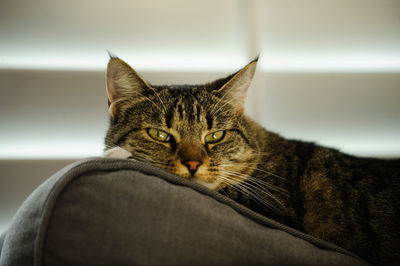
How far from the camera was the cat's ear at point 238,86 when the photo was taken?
3.50 ft

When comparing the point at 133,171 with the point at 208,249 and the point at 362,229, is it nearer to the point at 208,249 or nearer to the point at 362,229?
the point at 208,249

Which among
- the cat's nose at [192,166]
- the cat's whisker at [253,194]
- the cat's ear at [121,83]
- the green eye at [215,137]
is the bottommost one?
the cat's whisker at [253,194]

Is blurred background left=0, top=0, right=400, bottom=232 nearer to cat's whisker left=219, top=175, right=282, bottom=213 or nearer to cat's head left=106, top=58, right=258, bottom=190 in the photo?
cat's head left=106, top=58, right=258, bottom=190

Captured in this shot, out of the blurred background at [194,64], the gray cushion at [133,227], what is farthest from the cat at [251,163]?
the blurred background at [194,64]

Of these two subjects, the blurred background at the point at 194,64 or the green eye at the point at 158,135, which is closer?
the green eye at the point at 158,135

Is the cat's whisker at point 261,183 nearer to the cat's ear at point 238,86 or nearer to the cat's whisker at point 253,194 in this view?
the cat's whisker at point 253,194

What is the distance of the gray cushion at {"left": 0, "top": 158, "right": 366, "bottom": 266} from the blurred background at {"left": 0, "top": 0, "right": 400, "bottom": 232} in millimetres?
1168

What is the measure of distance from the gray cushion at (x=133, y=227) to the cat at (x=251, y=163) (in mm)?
193

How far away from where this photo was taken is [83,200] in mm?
574

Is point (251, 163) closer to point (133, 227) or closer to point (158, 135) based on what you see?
point (158, 135)

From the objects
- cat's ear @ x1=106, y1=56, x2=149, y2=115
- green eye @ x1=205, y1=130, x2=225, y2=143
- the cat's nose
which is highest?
cat's ear @ x1=106, y1=56, x2=149, y2=115

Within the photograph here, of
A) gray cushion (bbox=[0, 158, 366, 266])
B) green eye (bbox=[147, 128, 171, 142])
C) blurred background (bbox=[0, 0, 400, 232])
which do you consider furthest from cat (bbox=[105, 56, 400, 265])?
blurred background (bbox=[0, 0, 400, 232])

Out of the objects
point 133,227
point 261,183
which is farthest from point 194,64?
point 133,227

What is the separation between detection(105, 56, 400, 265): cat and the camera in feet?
2.86
